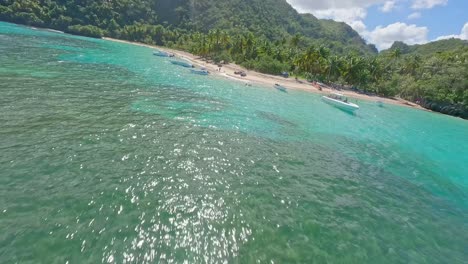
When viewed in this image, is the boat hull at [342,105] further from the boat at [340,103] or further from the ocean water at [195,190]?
the ocean water at [195,190]

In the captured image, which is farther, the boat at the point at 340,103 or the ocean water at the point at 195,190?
the boat at the point at 340,103

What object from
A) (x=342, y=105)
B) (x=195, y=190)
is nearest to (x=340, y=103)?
(x=342, y=105)

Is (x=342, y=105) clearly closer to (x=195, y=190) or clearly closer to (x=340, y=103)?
(x=340, y=103)

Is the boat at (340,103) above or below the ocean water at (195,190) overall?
below

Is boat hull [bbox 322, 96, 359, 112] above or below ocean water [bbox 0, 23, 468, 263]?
below

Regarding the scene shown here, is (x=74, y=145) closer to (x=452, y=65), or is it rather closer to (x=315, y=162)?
(x=315, y=162)

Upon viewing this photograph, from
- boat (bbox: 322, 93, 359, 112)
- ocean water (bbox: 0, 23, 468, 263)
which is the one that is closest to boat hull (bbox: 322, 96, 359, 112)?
boat (bbox: 322, 93, 359, 112)

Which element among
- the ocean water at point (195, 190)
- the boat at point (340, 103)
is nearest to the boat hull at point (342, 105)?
the boat at point (340, 103)

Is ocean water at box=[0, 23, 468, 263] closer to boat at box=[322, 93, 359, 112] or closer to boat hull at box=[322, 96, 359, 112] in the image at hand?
boat hull at box=[322, 96, 359, 112]
